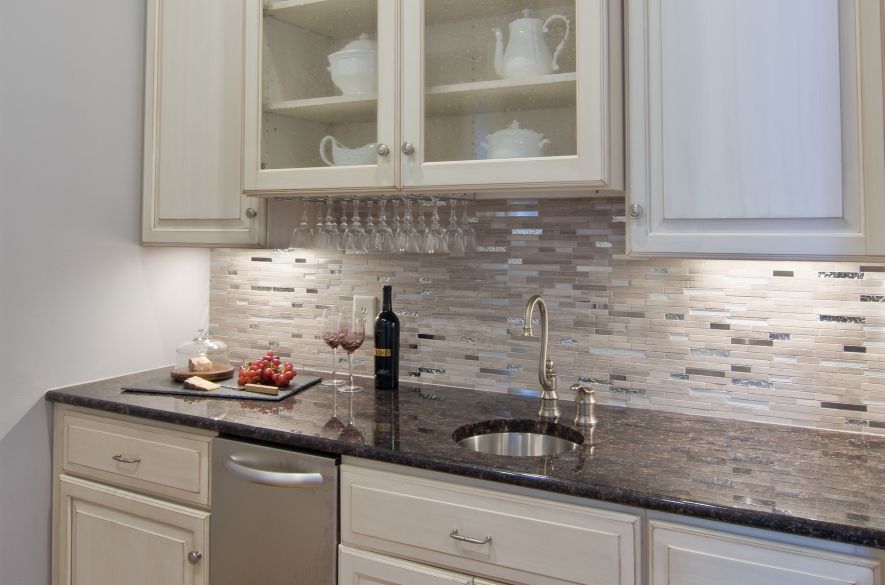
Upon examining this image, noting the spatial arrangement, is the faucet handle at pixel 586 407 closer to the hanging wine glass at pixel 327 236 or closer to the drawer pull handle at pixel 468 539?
the drawer pull handle at pixel 468 539

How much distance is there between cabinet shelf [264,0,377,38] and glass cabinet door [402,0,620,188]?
0.15 meters

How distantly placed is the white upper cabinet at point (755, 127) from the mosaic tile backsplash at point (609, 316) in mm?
292

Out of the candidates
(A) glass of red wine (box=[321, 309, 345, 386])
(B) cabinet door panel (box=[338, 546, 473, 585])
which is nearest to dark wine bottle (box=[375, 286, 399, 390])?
(A) glass of red wine (box=[321, 309, 345, 386])

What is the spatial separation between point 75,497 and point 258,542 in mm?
678

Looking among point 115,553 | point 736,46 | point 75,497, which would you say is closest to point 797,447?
point 736,46

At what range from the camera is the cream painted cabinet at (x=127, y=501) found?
5.28ft

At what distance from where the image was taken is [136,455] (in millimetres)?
1703

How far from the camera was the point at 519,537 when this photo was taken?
122 cm

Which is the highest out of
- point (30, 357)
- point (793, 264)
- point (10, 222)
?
point (10, 222)

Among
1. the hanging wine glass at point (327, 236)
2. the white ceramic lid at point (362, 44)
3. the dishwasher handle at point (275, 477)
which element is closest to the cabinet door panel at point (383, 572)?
the dishwasher handle at point (275, 477)

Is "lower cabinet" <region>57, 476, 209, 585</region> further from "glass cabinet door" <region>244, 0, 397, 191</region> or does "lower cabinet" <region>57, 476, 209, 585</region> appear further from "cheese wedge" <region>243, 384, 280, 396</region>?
"glass cabinet door" <region>244, 0, 397, 191</region>

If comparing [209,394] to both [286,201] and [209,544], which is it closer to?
[209,544]

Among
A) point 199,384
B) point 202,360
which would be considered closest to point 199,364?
point 202,360

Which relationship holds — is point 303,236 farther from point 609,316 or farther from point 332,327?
point 609,316
